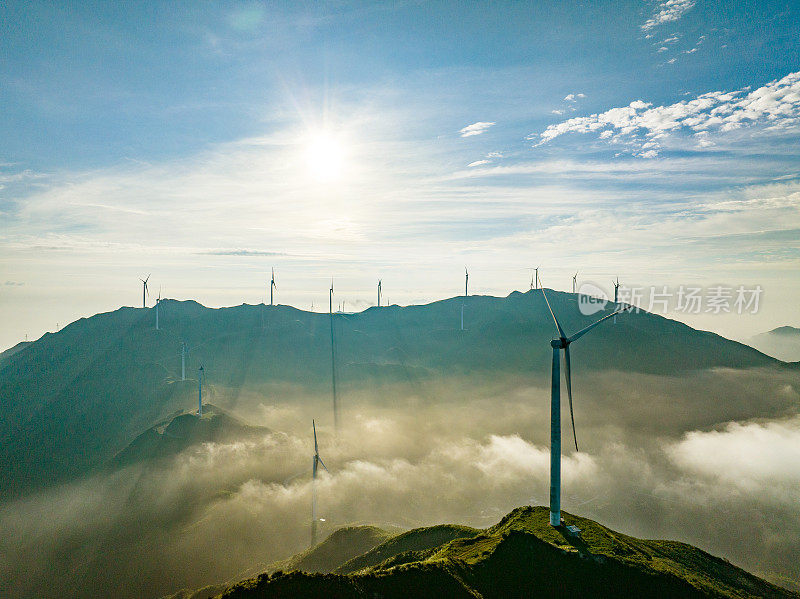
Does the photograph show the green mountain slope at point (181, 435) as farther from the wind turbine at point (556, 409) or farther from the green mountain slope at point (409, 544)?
the wind turbine at point (556, 409)

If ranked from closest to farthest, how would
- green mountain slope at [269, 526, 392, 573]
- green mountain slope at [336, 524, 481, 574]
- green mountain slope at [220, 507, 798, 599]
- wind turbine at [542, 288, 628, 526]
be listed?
green mountain slope at [220, 507, 798, 599] < wind turbine at [542, 288, 628, 526] < green mountain slope at [336, 524, 481, 574] < green mountain slope at [269, 526, 392, 573]

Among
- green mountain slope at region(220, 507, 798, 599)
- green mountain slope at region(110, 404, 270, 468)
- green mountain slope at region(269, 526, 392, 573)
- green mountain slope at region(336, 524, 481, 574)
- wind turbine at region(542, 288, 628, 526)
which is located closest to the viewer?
green mountain slope at region(220, 507, 798, 599)

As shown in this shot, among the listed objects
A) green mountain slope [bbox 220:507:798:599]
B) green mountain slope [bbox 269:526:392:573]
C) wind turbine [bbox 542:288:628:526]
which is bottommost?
green mountain slope [bbox 269:526:392:573]

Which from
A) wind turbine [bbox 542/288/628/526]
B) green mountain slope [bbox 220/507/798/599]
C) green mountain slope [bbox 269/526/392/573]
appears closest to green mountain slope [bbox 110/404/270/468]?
green mountain slope [bbox 269/526/392/573]

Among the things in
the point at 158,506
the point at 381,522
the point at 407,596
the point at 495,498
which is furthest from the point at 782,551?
the point at 158,506

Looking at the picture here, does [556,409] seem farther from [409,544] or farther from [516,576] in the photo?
[409,544]

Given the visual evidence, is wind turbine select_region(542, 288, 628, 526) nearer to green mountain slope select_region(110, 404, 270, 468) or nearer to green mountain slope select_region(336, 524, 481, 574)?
green mountain slope select_region(336, 524, 481, 574)

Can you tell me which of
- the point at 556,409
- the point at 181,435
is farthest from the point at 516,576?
the point at 181,435

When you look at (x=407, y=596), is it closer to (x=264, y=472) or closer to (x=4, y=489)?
(x=264, y=472)
